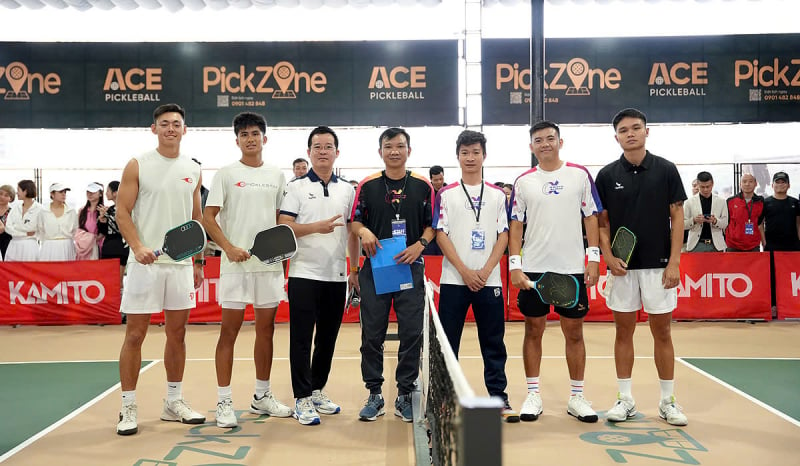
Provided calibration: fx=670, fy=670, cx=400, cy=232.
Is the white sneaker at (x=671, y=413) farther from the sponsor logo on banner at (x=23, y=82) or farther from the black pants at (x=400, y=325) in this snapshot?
the sponsor logo on banner at (x=23, y=82)

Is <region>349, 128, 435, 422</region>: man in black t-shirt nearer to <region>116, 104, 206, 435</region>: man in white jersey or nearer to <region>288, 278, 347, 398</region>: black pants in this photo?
<region>288, 278, 347, 398</region>: black pants

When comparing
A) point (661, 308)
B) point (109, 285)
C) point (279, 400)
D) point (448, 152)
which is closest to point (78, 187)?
point (109, 285)

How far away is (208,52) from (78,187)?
149 inches

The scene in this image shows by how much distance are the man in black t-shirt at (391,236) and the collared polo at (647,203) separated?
4.34 feet

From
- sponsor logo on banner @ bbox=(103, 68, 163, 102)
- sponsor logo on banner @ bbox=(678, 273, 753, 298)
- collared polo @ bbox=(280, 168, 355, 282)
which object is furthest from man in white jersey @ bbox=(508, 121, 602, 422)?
sponsor logo on banner @ bbox=(103, 68, 163, 102)

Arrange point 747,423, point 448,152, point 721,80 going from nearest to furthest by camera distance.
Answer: point 747,423 → point 721,80 → point 448,152

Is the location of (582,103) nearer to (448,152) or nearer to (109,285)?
(448,152)

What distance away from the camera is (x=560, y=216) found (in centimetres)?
460

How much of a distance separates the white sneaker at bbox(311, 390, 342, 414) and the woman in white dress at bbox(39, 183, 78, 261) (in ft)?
21.7

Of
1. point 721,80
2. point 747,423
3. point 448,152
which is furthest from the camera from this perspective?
point 448,152

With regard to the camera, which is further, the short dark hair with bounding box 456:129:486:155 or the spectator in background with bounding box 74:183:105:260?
the spectator in background with bounding box 74:183:105:260

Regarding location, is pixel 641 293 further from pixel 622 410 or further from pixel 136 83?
pixel 136 83

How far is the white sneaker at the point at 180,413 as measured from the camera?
15.1 ft

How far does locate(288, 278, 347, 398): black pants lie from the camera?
462 centimetres
